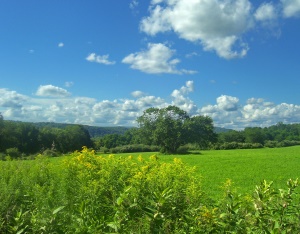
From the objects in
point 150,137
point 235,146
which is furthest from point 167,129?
point 235,146

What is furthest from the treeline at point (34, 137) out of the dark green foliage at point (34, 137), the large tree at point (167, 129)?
the large tree at point (167, 129)

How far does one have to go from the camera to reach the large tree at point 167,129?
6506 cm

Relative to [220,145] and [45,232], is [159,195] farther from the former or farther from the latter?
[220,145]

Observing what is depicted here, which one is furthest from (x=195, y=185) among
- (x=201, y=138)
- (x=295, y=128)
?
(x=295, y=128)

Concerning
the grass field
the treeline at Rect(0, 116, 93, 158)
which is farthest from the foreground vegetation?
the treeline at Rect(0, 116, 93, 158)

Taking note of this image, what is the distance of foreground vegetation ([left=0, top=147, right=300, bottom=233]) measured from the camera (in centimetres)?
240

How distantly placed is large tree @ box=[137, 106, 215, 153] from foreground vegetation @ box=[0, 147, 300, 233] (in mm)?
60664

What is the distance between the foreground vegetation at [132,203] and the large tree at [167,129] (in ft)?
199

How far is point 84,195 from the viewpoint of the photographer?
3.12m

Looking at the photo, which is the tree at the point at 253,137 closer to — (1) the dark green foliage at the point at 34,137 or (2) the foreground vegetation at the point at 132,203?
(1) the dark green foliage at the point at 34,137

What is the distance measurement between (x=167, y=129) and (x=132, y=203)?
62.2m

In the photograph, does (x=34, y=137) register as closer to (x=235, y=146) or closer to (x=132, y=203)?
(x=235, y=146)

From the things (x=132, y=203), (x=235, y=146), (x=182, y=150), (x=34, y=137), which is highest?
(x=235, y=146)

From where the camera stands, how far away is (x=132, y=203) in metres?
2.66
